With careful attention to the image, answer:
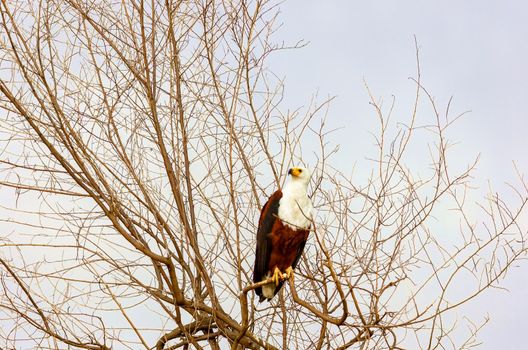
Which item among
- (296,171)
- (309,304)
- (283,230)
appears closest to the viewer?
(309,304)

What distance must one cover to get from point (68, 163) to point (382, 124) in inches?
77.0

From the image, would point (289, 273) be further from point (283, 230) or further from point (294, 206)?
point (294, 206)

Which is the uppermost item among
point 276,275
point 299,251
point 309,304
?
point 299,251

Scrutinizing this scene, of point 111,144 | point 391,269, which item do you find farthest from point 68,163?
point 391,269

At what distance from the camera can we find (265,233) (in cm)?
506

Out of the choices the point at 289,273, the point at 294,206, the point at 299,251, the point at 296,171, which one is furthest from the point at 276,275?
the point at 296,171

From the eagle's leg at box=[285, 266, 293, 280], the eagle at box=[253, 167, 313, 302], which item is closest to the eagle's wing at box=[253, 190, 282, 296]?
the eagle at box=[253, 167, 313, 302]

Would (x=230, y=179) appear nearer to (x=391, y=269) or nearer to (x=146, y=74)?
(x=146, y=74)

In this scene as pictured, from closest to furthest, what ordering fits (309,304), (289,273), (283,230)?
(309,304) < (283,230) < (289,273)

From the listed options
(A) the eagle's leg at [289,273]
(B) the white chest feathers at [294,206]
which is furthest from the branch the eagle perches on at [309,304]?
(B) the white chest feathers at [294,206]

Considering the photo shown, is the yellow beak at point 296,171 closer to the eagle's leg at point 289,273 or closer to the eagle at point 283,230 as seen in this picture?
the eagle at point 283,230

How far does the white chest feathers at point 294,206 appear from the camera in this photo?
4895 millimetres

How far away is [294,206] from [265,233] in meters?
0.29

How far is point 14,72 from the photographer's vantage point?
488 cm
